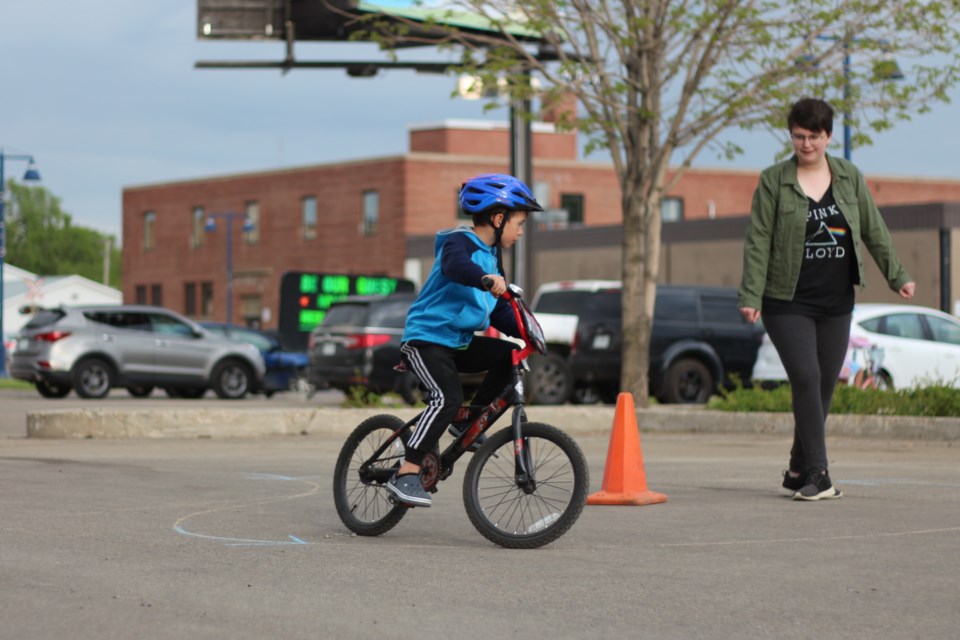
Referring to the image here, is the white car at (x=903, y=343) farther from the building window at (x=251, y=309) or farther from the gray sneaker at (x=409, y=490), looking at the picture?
the building window at (x=251, y=309)

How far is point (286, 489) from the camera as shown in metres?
9.98

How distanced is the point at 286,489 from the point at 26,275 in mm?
100452

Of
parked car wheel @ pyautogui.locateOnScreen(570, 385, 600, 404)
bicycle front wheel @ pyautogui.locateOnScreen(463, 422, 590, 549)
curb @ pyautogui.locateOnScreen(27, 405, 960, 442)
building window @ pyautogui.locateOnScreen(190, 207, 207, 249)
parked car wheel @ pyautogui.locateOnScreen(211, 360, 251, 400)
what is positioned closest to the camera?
bicycle front wheel @ pyautogui.locateOnScreen(463, 422, 590, 549)

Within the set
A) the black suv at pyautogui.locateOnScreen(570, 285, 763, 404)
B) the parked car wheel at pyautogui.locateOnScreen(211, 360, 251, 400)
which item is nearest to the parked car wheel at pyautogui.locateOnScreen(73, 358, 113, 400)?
the parked car wheel at pyautogui.locateOnScreen(211, 360, 251, 400)

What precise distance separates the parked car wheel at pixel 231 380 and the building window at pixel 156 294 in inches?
1743

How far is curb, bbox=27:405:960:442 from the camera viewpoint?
47.0ft

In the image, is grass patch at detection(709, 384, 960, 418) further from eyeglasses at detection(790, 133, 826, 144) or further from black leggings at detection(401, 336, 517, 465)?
black leggings at detection(401, 336, 517, 465)

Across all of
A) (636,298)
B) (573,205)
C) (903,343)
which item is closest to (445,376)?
(636,298)

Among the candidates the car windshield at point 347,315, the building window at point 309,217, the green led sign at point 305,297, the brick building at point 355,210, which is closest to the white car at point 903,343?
the car windshield at point 347,315

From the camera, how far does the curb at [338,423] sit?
14.3m

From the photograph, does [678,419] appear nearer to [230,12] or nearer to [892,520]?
[892,520]

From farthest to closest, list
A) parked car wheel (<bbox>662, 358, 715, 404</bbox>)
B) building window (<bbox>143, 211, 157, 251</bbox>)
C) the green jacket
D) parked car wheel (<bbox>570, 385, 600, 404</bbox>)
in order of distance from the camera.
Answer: building window (<bbox>143, 211, 157, 251</bbox>)
parked car wheel (<bbox>570, 385, 600, 404</bbox>)
parked car wheel (<bbox>662, 358, 715, 404</bbox>)
the green jacket

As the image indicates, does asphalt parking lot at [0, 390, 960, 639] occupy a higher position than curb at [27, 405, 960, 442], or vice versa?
curb at [27, 405, 960, 442]

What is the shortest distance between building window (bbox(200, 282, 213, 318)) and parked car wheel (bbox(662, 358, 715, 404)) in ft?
157
